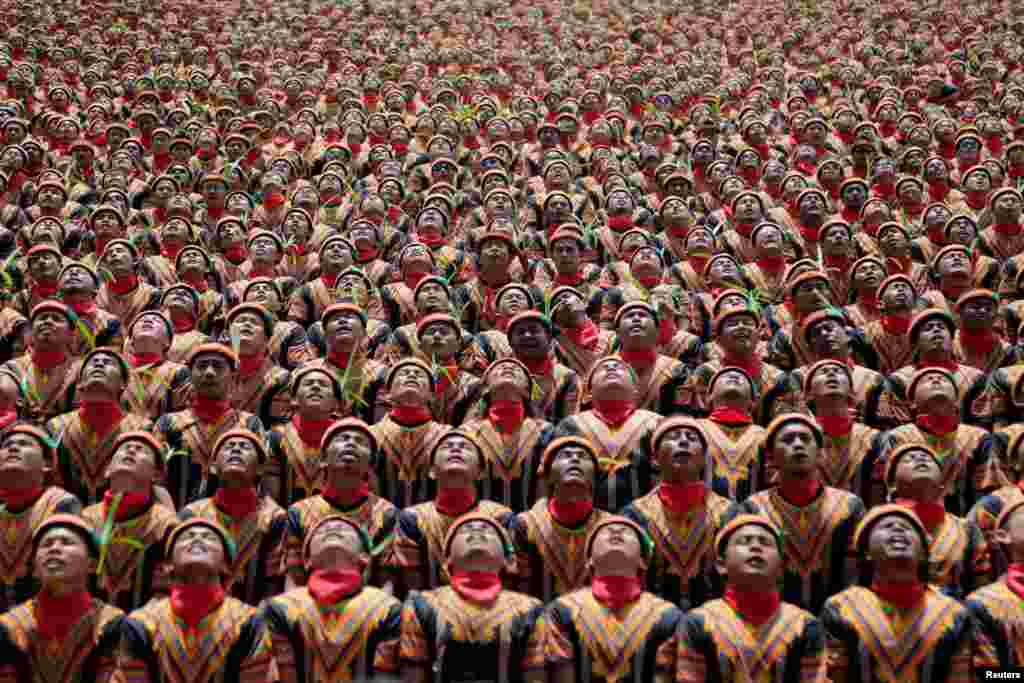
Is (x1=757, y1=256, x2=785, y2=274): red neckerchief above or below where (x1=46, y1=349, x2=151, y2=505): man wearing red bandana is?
above

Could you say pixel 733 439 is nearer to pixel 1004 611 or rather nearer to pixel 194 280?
pixel 1004 611

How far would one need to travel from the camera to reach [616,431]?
658 centimetres

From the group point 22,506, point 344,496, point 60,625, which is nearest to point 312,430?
point 344,496

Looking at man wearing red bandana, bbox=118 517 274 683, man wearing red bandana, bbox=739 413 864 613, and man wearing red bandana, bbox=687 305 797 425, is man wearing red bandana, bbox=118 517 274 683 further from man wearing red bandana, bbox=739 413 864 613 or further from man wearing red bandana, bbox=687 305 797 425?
man wearing red bandana, bbox=687 305 797 425

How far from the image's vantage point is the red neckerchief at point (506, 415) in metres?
6.68

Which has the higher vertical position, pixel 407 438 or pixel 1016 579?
pixel 407 438

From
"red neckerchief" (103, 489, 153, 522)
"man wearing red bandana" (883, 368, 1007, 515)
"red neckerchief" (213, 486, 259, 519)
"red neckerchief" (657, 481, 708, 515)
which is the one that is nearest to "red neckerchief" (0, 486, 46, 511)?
"red neckerchief" (103, 489, 153, 522)

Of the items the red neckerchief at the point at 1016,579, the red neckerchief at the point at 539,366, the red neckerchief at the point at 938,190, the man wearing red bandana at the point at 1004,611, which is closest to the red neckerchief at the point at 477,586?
the red neckerchief at the point at 539,366

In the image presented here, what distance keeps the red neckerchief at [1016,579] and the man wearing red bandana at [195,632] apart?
3862 millimetres

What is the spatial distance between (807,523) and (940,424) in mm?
1344

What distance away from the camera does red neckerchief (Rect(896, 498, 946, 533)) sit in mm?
5742

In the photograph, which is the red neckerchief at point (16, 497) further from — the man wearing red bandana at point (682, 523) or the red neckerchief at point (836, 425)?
the red neckerchief at point (836, 425)

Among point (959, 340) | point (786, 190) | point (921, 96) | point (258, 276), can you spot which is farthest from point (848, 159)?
point (258, 276)

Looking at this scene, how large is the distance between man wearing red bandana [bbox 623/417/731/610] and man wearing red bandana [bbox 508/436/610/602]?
0.94 feet
